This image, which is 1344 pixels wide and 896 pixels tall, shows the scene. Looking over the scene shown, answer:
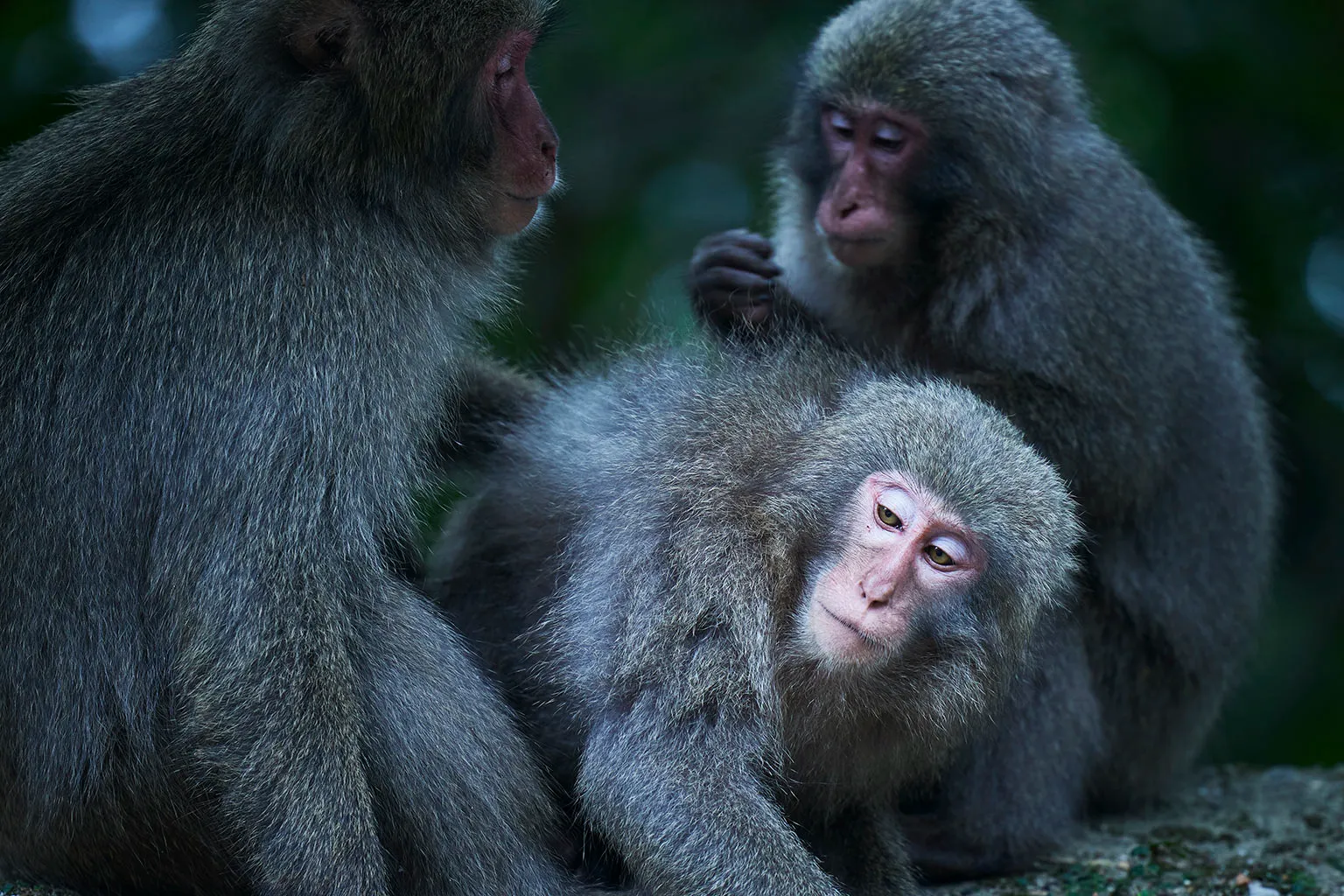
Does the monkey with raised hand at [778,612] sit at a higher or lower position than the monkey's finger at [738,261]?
lower

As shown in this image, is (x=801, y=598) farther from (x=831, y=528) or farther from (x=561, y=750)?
(x=561, y=750)

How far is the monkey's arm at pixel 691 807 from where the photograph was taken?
4.59 m

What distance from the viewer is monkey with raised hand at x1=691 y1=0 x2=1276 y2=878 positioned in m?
6.29

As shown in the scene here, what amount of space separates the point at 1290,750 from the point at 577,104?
5.96 m

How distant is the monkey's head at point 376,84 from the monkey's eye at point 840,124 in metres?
2.01

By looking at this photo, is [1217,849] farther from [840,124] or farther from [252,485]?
[252,485]

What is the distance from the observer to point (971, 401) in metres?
5.29

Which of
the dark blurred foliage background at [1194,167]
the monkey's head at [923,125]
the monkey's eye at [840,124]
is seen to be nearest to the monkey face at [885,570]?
the monkey's head at [923,125]

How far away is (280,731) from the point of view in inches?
175

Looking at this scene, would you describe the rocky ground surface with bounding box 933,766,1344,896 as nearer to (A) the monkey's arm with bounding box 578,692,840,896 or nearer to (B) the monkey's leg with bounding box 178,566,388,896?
(A) the monkey's arm with bounding box 578,692,840,896

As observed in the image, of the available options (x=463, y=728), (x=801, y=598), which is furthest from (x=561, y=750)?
(x=801, y=598)

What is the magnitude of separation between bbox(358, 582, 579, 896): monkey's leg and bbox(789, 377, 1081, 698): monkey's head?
3.43ft

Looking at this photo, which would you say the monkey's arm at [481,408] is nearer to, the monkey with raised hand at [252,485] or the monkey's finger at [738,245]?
the monkey's finger at [738,245]

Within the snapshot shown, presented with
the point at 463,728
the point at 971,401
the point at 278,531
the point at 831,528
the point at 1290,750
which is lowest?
the point at 1290,750
